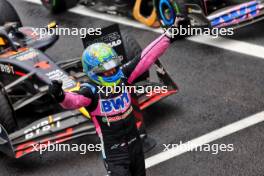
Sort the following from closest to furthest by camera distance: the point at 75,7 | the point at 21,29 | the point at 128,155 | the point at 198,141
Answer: the point at 128,155, the point at 198,141, the point at 21,29, the point at 75,7

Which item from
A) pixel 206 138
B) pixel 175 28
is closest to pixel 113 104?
pixel 175 28

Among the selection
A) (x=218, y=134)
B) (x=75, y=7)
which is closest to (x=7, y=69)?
(x=218, y=134)

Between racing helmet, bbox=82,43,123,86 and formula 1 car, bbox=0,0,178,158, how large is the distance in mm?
1183

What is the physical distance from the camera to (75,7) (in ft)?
37.8

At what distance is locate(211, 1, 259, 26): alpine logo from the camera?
763 centimetres

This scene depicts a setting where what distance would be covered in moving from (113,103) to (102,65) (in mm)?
376

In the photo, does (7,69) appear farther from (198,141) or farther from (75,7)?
(75,7)

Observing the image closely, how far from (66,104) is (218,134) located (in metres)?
2.37

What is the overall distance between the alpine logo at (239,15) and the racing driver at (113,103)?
3434 mm

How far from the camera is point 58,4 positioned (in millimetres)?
11086

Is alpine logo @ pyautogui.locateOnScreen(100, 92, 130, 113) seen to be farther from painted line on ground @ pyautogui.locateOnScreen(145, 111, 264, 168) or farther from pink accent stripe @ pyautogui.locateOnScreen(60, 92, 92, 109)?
painted line on ground @ pyautogui.locateOnScreen(145, 111, 264, 168)

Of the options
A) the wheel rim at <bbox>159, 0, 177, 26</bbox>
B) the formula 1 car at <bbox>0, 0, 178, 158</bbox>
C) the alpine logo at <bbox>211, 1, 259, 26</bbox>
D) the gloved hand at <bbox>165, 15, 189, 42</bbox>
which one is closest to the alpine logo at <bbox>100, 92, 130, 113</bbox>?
the gloved hand at <bbox>165, 15, 189, 42</bbox>

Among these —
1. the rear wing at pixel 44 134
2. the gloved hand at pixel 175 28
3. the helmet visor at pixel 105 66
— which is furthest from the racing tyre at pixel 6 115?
the gloved hand at pixel 175 28

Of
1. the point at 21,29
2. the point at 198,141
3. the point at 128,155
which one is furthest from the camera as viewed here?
the point at 21,29
